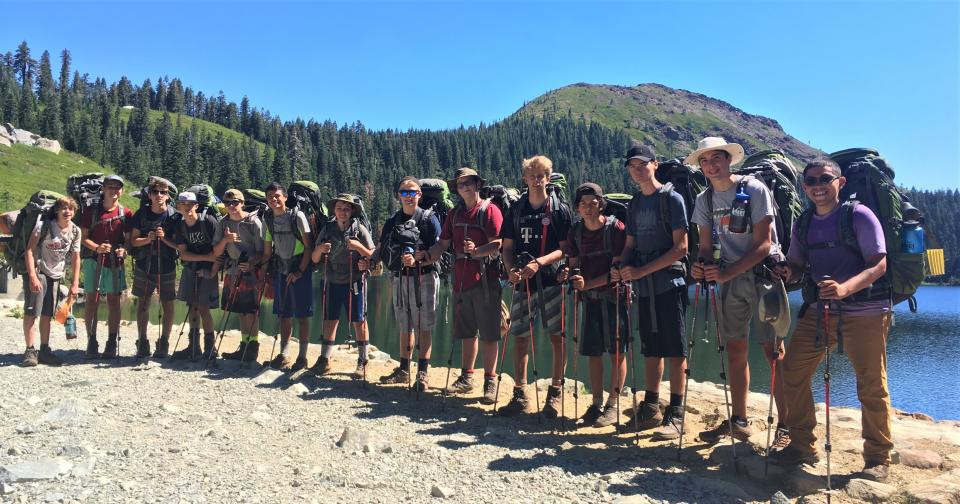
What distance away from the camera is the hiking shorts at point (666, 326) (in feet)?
19.3

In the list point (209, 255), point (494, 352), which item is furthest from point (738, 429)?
point (209, 255)

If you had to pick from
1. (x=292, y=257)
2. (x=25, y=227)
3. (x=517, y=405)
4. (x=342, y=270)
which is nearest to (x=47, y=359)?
(x=25, y=227)

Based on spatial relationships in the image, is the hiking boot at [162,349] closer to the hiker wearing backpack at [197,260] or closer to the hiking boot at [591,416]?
the hiker wearing backpack at [197,260]

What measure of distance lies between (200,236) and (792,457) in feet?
29.7

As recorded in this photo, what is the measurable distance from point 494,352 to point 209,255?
5314 millimetres

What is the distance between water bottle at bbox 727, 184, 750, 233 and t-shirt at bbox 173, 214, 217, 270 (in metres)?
8.15

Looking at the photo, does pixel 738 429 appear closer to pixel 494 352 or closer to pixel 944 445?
pixel 944 445

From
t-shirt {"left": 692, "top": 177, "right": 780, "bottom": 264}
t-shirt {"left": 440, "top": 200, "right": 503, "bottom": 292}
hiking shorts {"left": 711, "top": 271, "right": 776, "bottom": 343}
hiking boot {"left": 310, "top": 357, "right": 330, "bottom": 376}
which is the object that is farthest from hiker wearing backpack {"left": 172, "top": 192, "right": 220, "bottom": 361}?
hiking shorts {"left": 711, "top": 271, "right": 776, "bottom": 343}

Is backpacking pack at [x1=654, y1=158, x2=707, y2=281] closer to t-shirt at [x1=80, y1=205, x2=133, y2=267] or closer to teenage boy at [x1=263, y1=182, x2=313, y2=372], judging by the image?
teenage boy at [x1=263, y1=182, x2=313, y2=372]

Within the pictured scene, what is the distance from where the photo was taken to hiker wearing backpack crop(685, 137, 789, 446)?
5172mm

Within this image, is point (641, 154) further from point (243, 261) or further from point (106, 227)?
point (106, 227)

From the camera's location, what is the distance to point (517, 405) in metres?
6.98

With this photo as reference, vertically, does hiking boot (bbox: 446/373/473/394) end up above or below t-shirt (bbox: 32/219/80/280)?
below

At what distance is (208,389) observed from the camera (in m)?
7.84
